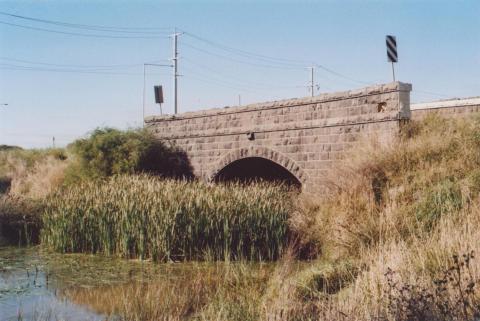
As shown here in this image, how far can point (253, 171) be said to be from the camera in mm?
17469

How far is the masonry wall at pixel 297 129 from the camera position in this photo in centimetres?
1183

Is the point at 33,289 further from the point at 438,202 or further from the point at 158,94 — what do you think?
the point at 158,94

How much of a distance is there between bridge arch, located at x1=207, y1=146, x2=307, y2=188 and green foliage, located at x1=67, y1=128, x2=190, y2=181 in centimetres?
152

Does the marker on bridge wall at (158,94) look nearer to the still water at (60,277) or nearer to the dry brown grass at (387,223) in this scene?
the still water at (60,277)

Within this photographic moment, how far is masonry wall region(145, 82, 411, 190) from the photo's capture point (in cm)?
1183

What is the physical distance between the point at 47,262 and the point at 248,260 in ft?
12.0

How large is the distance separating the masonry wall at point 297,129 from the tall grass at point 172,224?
6.71 ft

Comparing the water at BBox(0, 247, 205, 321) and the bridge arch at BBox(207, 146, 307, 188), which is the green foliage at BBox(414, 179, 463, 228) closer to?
the water at BBox(0, 247, 205, 321)

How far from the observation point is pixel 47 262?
33.3 feet

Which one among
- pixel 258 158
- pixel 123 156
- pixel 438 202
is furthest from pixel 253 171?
pixel 438 202

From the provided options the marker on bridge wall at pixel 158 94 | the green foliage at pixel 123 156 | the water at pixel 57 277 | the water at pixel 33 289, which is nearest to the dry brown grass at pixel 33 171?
the green foliage at pixel 123 156

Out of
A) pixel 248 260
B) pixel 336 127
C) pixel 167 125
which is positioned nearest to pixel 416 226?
pixel 248 260

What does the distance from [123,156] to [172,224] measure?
293 inches

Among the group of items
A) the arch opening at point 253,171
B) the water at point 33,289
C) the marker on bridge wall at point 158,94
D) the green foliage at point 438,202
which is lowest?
the water at point 33,289
